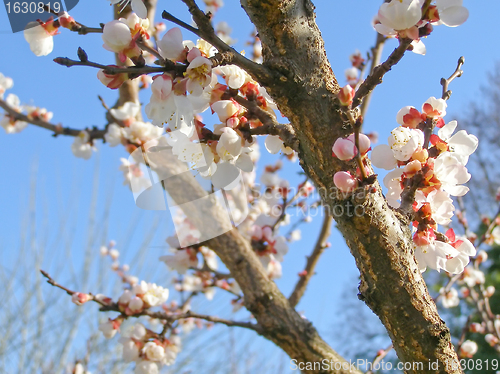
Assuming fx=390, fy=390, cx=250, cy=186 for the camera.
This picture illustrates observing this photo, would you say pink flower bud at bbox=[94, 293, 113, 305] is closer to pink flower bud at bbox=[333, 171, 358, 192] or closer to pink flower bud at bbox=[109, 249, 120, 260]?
pink flower bud at bbox=[333, 171, 358, 192]

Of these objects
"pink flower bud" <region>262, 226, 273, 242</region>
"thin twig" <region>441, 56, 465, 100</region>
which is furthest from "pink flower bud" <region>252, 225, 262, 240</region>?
"thin twig" <region>441, 56, 465, 100</region>

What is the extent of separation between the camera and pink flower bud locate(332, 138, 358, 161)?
2.29 ft

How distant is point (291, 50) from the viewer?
2.63 feet

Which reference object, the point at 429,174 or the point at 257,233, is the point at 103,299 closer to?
the point at 257,233

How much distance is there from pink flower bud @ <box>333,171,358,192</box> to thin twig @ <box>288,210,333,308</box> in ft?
4.69

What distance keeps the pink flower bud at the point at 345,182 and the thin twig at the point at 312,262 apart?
4.69 feet

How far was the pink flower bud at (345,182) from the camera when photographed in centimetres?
70

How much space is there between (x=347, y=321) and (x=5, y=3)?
→ 11.4 meters

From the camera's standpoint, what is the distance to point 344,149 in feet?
2.29

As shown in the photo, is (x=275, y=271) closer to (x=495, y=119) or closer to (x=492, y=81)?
(x=495, y=119)

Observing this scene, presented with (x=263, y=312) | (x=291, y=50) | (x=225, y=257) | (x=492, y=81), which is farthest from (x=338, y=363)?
(x=492, y=81)

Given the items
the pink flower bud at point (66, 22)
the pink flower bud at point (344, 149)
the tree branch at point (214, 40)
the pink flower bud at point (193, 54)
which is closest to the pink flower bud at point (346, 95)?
the pink flower bud at point (344, 149)

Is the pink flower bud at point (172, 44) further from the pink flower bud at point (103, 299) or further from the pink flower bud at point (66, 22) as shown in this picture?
the pink flower bud at point (103, 299)

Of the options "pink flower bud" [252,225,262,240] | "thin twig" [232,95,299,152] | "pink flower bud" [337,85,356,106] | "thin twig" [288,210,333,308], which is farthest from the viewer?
"thin twig" [288,210,333,308]
